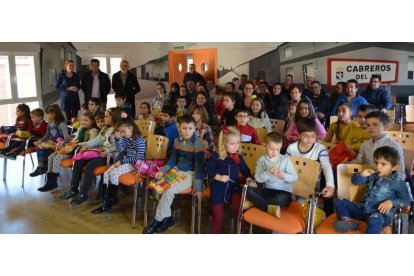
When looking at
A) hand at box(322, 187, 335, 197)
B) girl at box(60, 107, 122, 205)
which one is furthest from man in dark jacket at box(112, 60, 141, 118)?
hand at box(322, 187, 335, 197)

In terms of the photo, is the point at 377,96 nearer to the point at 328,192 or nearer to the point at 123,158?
the point at 328,192

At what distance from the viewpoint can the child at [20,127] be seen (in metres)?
4.96

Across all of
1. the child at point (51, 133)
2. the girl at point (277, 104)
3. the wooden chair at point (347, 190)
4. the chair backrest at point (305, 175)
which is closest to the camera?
the wooden chair at point (347, 190)

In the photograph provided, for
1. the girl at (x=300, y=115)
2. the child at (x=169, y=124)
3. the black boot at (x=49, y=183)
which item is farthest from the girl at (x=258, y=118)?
the black boot at (x=49, y=183)

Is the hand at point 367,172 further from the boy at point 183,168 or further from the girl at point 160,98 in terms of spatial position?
the girl at point 160,98

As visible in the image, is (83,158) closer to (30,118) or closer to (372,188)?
(30,118)

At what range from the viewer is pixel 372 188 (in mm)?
2693

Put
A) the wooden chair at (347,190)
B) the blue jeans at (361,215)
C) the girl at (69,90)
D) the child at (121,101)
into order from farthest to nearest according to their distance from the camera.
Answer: the girl at (69,90) < the child at (121,101) < the wooden chair at (347,190) < the blue jeans at (361,215)

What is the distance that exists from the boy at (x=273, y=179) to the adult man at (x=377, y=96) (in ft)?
9.99

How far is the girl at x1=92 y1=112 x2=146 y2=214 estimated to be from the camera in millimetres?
3734

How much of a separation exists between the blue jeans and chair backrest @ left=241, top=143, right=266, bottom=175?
86cm

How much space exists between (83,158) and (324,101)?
3.63m

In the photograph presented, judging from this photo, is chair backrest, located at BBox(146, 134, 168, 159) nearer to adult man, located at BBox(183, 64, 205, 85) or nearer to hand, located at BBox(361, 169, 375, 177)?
hand, located at BBox(361, 169, 375, 177)

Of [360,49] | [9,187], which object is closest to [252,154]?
[9,187]
